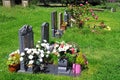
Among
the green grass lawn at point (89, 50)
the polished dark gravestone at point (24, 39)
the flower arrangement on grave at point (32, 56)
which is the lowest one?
the green grass lawn at point (89, 50)

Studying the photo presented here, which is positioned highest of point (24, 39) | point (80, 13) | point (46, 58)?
point (24, 39)

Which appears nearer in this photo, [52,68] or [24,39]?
[24,39]

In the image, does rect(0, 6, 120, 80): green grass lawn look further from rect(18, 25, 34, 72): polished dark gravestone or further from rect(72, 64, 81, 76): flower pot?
rect(18, 25, 34, 72): polished dark gravestone

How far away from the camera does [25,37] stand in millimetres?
8055

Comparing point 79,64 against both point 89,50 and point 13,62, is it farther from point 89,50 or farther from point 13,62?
point 89,50

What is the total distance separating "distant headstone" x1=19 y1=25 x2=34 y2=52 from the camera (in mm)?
7910

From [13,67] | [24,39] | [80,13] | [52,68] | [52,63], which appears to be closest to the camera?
[13,67]

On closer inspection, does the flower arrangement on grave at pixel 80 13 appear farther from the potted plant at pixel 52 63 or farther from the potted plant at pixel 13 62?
the potted plant at pixel 13 62

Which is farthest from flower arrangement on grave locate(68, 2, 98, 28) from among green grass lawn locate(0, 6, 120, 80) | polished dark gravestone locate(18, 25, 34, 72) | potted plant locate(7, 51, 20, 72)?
potted plant locate(7, 51, 20, 72)

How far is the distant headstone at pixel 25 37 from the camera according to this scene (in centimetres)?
791

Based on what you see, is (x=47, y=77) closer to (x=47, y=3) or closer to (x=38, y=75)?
(x=38, y=75)

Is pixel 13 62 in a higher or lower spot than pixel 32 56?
lower

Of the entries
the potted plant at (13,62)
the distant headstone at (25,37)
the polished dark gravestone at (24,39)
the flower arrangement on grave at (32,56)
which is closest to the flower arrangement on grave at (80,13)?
the distant headstone at (25,37)

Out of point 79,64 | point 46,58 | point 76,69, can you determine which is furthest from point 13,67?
point 79,64
